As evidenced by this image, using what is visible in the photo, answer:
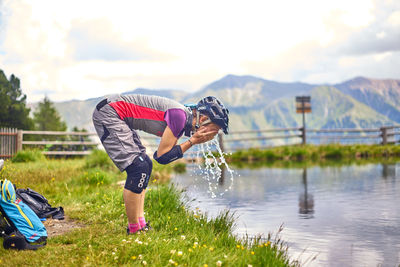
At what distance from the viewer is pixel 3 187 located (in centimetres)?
489

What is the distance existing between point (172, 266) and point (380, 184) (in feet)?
28.3

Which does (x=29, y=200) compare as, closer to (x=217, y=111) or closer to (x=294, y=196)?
(x=217, y=111)

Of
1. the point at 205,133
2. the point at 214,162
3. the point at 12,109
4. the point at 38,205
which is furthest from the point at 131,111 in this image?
the point at 12,109

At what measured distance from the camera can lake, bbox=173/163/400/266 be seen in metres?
5.46

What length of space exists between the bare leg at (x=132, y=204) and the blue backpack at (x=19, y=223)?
0.92 meters

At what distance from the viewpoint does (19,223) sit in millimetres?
4867

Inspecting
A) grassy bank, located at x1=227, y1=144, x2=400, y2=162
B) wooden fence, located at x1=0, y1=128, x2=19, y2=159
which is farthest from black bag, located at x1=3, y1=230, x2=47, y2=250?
grassy bank, located at x1=227, y1=144, x2=400, y2=162

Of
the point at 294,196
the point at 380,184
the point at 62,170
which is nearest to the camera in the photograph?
the point at 294,196

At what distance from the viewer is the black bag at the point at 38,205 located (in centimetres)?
620

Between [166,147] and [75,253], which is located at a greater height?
[166,147]

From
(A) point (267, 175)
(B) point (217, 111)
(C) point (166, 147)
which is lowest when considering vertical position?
(A) point (267, 175)

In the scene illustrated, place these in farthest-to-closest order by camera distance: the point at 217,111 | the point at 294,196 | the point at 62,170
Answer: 1. the point at 62,170
2. the point at 294,196
3. the point at 217,111

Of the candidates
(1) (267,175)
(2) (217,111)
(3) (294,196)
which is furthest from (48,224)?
(1) (267,175)

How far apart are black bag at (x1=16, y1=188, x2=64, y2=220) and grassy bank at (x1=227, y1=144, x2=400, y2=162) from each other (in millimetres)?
15768
